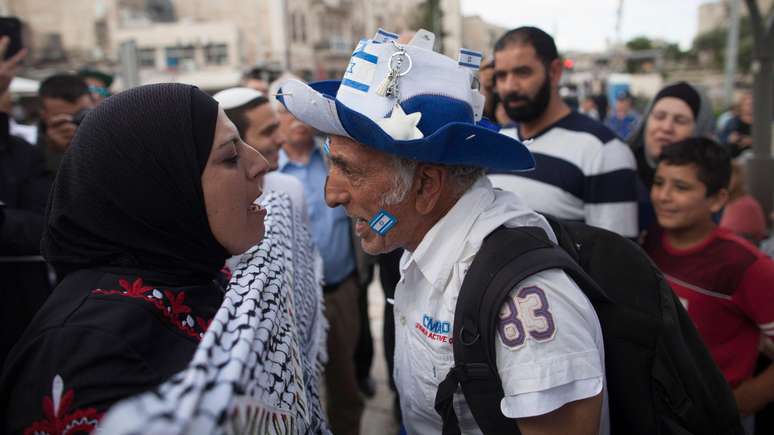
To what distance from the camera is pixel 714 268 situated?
218 centimetres

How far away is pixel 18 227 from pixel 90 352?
5.69 feet

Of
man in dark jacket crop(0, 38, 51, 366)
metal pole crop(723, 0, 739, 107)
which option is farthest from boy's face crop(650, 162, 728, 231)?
metal pole crop(723, 0, 739, 107)

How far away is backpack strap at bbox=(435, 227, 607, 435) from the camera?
48.9 inches

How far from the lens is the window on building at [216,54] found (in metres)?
35.2

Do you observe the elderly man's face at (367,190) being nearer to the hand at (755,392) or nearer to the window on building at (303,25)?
the hand at (755,392)

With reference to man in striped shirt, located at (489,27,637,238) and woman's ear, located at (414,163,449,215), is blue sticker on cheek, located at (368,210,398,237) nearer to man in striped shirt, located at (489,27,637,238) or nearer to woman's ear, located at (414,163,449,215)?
woman's ear, located at (414,163,449,215)

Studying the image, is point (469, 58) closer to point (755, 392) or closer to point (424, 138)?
point (424, 138)

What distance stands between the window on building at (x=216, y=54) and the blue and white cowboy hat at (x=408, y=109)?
37075 mm

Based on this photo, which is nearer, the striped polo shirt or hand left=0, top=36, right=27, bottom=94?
the striped polo shirt

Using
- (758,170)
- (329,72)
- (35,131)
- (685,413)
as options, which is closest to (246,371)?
(685,413)

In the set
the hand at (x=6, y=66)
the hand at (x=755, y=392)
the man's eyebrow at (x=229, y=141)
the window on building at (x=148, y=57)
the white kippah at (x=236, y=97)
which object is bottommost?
the hand at (x=755, y=392)

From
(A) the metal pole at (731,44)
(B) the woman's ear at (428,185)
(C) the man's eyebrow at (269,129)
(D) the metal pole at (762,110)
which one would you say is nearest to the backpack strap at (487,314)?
(B) the woman's ear at (428,185)


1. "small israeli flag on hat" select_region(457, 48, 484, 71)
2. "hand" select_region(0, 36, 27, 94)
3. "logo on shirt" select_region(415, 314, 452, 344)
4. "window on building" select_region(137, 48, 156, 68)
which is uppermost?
"window on building" select_region(137, 48, 156, 68)

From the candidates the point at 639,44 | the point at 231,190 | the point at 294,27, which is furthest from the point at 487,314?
the point at 639,44
